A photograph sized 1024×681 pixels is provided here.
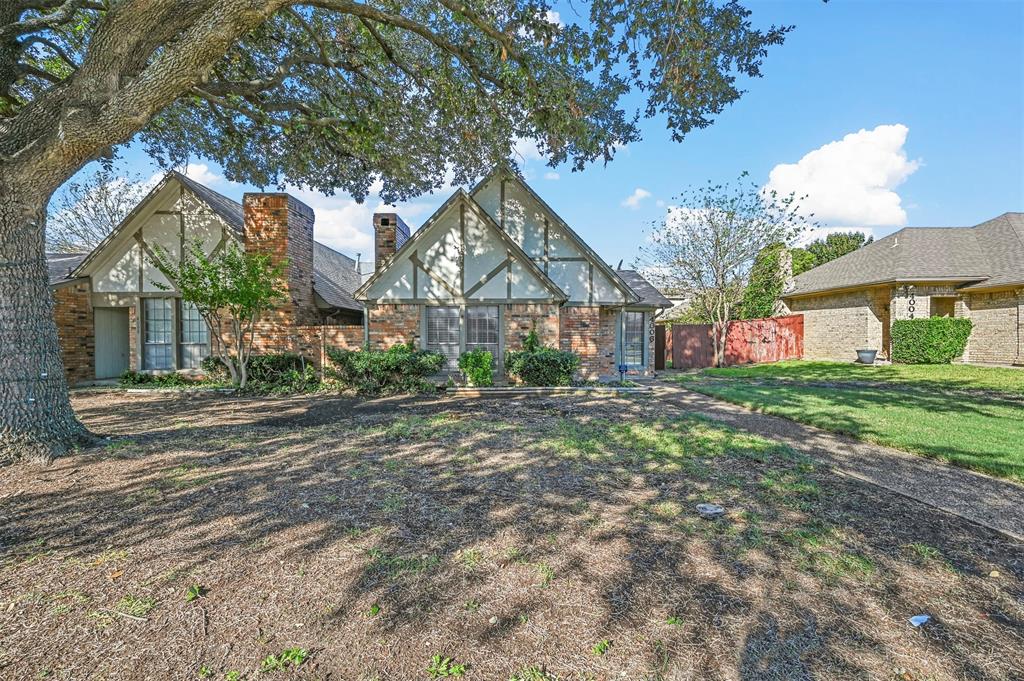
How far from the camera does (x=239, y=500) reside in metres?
4.00

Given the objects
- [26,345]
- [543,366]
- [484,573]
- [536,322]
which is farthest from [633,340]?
[26,345]

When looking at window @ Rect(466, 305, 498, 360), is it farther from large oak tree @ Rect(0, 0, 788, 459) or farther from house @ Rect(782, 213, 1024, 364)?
house @ Rect(782, 213, 1024, 364)

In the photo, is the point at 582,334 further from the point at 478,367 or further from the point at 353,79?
the point at 353,79

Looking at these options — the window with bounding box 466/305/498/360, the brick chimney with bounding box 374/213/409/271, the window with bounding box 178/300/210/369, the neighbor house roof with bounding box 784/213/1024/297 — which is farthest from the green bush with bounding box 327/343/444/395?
the neighbor house roof with bounding box 784/213/1024/297

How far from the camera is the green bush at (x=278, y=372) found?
37.4 feet

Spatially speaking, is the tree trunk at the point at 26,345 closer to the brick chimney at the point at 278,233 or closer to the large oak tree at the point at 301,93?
the large oak tree at the point at 301,93

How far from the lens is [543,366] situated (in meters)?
11.5

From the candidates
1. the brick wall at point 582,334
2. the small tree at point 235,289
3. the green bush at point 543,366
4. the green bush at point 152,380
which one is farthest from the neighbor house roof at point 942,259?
the green bush at point 152,380

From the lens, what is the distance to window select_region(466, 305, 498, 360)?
40.4 ft

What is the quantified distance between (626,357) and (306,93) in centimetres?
1209

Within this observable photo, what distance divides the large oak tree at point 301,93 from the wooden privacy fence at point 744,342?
Answer: 13.2 meters

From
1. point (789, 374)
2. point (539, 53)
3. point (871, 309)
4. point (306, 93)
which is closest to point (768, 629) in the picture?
point (539, 53)

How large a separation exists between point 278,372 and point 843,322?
22883 mm

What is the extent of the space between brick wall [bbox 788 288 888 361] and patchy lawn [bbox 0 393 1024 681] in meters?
18.3
